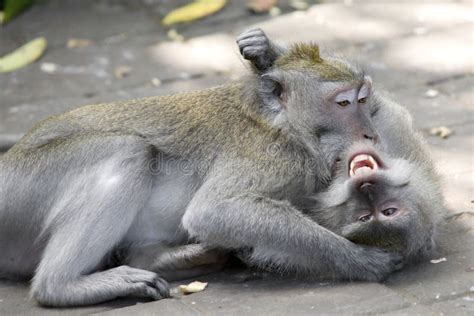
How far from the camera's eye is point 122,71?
29.0ft

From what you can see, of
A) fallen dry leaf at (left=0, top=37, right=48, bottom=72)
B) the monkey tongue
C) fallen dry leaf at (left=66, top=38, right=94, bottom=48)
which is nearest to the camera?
the monkey tongue

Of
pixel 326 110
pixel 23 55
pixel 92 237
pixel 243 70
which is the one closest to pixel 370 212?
pixel 326 110

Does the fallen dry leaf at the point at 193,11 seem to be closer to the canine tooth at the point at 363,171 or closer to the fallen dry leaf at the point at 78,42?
the fallen dry leaf at the point at 78,42

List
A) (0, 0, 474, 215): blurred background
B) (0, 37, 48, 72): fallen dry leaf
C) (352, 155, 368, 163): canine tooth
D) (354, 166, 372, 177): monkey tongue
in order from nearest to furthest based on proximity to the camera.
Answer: (354, 166, 372, 177): monkey tongue < (352, 155, 368, 163): canine tooth < (0, 0, 474, 215): blurred background < (0, 37, 48, 72): fallen dry leaf

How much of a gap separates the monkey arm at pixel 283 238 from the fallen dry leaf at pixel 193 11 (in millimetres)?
4593

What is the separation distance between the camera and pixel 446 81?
Answer: 26.5 ft

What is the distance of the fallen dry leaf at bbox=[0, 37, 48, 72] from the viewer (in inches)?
357

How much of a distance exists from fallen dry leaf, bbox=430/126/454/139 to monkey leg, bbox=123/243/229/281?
7.02 feet

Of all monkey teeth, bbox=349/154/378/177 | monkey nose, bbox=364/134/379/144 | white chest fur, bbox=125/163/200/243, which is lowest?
white chest fur, bbox=125/163/200/243

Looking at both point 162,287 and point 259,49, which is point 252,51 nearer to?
point 259,49

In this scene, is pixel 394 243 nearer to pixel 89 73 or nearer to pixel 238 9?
pixel 89 73

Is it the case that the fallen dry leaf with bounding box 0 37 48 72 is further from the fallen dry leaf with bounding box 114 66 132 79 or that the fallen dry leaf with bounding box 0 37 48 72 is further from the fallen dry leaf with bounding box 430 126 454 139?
the fallen dry leaf with bounding box 430 126 454 139

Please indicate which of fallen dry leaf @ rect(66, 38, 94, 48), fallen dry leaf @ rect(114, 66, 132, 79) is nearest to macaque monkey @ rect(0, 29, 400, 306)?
fallen dry leaf @ rect(114, 66, 132, 79)

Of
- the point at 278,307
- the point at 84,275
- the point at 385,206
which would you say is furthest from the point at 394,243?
the point at 84,275
